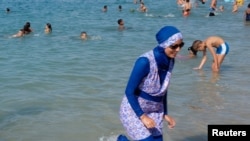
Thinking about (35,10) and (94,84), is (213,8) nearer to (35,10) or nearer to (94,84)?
(35,10)

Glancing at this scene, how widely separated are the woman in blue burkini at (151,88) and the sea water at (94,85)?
1797 millimetres

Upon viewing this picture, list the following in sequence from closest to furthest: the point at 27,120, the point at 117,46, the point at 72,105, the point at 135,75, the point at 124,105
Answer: the point at 135,75
the point at 124,105
the point at 27,120
the point at 72,105
the point at 117,46

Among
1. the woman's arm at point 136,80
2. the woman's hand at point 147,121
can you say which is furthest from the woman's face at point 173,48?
the woman's hand at point 147,121

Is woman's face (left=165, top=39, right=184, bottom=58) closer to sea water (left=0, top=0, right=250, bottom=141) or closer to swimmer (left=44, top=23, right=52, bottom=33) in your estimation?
sea water (left=0, top=0, right=250, bottom=141)

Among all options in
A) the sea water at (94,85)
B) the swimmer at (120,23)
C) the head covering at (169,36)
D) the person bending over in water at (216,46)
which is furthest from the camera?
the swimmer at (120,23)

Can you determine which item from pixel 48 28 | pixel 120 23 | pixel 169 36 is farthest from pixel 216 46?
pixel 48 28

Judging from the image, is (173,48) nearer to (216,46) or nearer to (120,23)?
(216,46)

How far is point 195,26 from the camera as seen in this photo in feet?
56.4

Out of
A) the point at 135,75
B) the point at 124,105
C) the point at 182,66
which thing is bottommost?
the point at 182,66

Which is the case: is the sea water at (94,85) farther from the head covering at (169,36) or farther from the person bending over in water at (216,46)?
the head covering at (169,36)

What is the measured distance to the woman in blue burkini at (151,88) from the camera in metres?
3.26

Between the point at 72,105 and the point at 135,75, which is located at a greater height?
the point at 135,75

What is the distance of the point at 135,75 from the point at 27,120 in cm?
→ 319

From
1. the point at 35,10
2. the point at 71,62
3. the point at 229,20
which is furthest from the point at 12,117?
the point at 35,10
